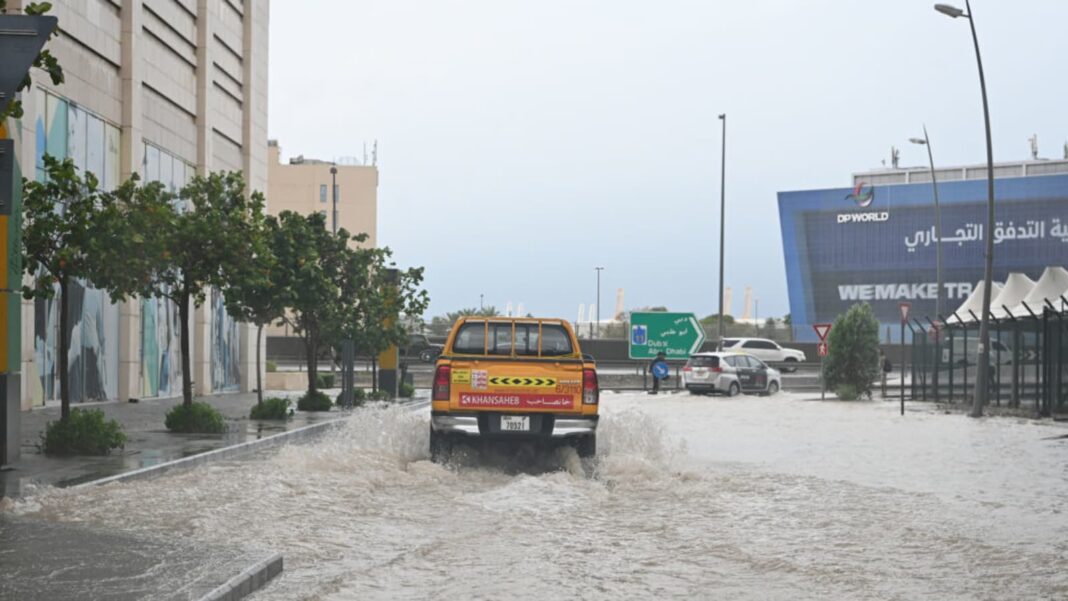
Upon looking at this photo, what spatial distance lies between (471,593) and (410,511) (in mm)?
4100

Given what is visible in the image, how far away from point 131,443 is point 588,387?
7.93 m

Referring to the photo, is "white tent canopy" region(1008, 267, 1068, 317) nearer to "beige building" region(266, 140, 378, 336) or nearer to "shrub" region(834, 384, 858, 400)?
"shrub" region(834, 384, 858, 400)

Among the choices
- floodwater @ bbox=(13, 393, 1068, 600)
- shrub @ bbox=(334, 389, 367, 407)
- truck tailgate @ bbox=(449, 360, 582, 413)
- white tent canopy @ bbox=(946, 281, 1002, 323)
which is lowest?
shrub @ bbox=(334, 389, 367, 407)

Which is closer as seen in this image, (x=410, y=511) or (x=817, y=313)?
(x=410, y=511)

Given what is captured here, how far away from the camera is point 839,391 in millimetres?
42531

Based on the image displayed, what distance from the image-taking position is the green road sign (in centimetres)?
5272

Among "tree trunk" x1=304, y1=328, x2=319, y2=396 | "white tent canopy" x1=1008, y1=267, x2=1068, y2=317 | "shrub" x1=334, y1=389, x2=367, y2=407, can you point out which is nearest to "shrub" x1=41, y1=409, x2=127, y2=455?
"tree trunk" x1=304, y1=328, x2=319, y2=396

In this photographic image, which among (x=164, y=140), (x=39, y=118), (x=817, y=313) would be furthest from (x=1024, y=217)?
(x=39, y=118)

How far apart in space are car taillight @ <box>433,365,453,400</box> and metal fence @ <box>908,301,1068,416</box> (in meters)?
17.8

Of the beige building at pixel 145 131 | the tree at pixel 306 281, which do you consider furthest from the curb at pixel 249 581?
the tree at pixel 306 281

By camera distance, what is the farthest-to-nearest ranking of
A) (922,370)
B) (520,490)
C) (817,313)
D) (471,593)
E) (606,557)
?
1. (817,313)
2. (922,370)
3. (520,490)
4. (606,557)
5. (471,593)

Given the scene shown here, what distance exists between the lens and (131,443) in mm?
20109

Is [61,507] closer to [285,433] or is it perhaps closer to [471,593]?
[471,593]

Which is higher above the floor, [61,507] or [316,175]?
[316,175]
